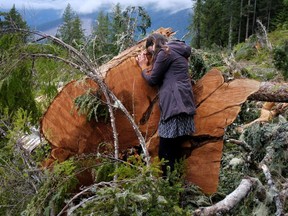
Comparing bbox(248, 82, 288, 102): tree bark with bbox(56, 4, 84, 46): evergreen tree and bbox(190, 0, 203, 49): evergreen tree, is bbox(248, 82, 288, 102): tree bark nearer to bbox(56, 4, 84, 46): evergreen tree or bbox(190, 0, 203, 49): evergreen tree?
bbox(56, 4, 84, 46): evergreen tree

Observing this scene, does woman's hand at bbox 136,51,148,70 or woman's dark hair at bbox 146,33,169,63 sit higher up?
woman's dark hair at bbox 146,33,169,63

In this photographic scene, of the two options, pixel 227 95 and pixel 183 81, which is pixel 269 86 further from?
pixel 183 81

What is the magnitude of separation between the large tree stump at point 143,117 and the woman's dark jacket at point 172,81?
0.84 ft

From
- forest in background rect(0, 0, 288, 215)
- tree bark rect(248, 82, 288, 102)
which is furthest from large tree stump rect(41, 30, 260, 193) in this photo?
tree bark rect(248, 82, 288, 102)

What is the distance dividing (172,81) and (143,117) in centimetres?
60

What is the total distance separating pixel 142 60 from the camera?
480cm

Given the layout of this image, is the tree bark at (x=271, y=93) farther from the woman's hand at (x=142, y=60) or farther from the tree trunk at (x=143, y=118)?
the woman's hand at (x=142, y=60)

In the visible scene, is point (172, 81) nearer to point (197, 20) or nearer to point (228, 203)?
point (228, 203)

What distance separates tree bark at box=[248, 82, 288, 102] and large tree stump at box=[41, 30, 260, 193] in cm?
96

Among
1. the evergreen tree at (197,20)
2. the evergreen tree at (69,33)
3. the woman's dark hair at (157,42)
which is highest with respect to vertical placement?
the woman's dark hair at (157,42)

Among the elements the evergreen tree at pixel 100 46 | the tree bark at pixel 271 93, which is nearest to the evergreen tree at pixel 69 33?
the evergreen tree at pixel 100 46

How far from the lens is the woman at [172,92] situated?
173 inches

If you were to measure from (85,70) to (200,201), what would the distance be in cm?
174

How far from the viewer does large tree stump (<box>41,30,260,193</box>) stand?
465 cm
